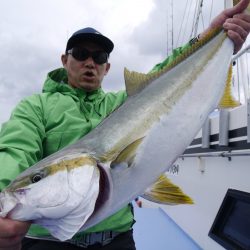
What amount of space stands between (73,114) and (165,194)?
3.28 feet

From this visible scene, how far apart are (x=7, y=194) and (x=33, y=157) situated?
0.70 meters

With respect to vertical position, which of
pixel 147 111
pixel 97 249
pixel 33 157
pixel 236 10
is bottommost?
pixel 97 249

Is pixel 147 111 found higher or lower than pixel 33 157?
higher

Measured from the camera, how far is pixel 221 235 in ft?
15.1

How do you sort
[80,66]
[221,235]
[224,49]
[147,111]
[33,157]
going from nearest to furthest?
[147,111] → [33,157] → [224,49] → [80,66] → [221,235]

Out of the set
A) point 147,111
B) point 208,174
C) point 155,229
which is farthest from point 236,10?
point 155,229

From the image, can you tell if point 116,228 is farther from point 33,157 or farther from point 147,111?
point 147,111

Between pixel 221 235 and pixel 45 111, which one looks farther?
pixel 221 235

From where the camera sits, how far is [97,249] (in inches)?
109

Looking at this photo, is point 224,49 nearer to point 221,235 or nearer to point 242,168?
point 242,168

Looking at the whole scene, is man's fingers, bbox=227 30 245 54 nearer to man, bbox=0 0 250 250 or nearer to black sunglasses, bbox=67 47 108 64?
man, bbox=0 0 250 250

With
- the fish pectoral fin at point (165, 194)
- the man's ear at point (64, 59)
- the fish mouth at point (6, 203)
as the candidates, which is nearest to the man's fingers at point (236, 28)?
the fish pectoral fin at point (165, 194)

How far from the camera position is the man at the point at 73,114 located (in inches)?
95.7

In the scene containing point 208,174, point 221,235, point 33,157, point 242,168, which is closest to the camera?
point 33,157
